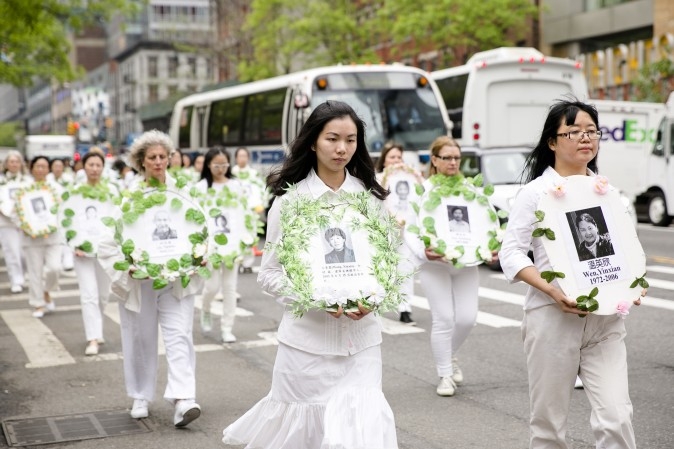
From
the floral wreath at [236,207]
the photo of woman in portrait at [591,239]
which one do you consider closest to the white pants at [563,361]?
the photo of woman in portrait at [591,239]

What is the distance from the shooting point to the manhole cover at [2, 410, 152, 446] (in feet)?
22.0

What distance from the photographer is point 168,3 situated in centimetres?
11056

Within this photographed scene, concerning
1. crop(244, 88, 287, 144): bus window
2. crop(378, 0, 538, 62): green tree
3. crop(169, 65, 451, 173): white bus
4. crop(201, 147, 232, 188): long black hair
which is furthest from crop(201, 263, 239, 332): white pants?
crop(378, 0, 538, 62): green tree

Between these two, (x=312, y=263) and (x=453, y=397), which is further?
(x=453, y=397)

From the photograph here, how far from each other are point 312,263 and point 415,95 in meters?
17.5

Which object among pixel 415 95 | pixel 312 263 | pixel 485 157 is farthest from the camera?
pixel 415 95

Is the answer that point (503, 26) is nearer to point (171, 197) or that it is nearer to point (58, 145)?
point (58, 145)

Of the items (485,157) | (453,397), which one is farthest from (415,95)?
(453,397)

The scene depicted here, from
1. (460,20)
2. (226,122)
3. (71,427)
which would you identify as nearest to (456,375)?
(71,427)

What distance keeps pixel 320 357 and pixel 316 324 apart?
0.49ft

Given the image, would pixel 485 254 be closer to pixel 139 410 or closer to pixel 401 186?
pixel 139 410

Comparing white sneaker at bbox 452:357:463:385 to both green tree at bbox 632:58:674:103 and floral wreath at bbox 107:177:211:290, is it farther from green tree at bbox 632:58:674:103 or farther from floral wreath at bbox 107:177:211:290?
green tree at bbox 632:58:674:103

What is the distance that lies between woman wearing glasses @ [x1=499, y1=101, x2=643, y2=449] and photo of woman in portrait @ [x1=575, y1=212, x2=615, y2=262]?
0.18m

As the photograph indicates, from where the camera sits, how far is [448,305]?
7.77 metres
